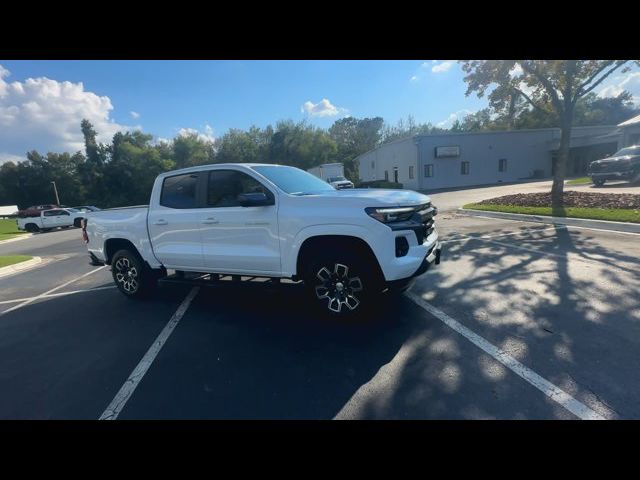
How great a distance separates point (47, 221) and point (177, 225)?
1126 inches

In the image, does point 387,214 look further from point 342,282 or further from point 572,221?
point 572,221

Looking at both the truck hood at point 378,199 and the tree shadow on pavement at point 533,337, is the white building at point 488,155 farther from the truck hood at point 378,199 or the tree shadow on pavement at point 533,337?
the truck hood at point 378,199

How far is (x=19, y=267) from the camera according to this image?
1026 cm

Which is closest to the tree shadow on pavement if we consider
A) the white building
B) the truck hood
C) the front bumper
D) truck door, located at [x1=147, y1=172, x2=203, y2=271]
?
the front bumper

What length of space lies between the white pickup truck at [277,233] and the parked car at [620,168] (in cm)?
1741

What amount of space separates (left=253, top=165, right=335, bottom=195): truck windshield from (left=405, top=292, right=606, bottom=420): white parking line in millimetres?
2386

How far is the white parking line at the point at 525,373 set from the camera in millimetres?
2363

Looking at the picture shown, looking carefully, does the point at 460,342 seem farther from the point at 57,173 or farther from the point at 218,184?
the point at 57,173

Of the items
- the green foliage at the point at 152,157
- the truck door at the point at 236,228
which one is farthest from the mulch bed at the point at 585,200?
the green foliage at the point at 152,157
